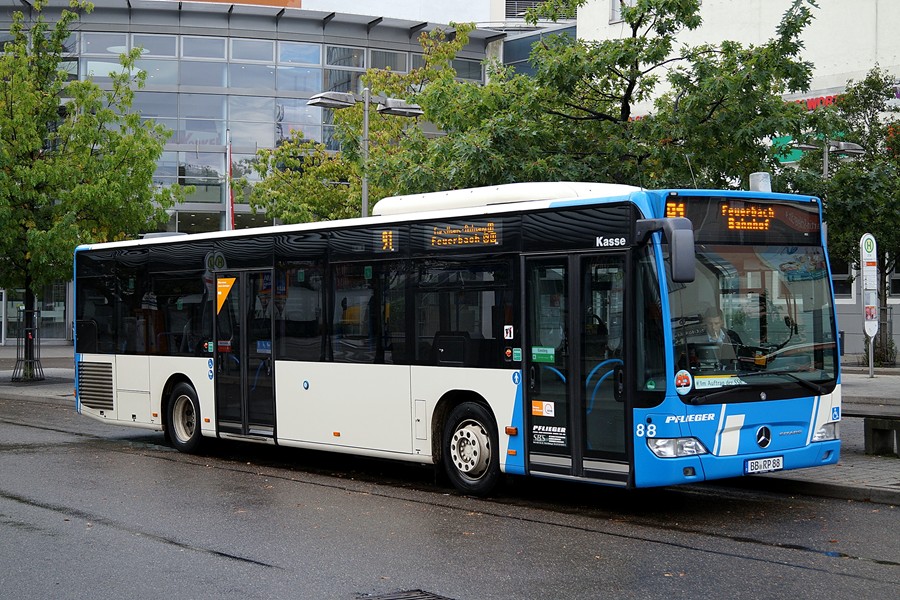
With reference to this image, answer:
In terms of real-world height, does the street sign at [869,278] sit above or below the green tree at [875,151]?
below

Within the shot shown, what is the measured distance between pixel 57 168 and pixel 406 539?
21.9 metres

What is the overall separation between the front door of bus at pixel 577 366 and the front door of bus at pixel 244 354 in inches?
176

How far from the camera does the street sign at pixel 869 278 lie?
21.7m

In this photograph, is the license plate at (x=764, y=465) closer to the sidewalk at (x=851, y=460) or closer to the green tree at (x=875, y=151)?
the sidewalk at (x=851, y=460)

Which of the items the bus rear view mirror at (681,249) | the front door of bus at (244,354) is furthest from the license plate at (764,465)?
the front door of bus at (244,354)

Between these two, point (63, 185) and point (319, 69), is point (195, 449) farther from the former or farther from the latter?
point (319, 69)

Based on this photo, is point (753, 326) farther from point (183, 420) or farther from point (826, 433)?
point (183, 420)

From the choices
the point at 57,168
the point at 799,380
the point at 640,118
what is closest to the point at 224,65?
the point at 57,168

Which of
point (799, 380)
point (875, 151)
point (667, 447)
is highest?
point (875, 151)

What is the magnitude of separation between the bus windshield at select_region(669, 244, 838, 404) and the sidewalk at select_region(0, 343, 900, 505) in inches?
41.8

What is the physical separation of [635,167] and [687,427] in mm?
8480

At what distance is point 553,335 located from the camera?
1097 cm

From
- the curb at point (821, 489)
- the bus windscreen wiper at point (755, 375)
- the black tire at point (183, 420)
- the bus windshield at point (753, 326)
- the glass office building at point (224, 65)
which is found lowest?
the curb at point (821, 489)

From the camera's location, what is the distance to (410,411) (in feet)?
40.9
